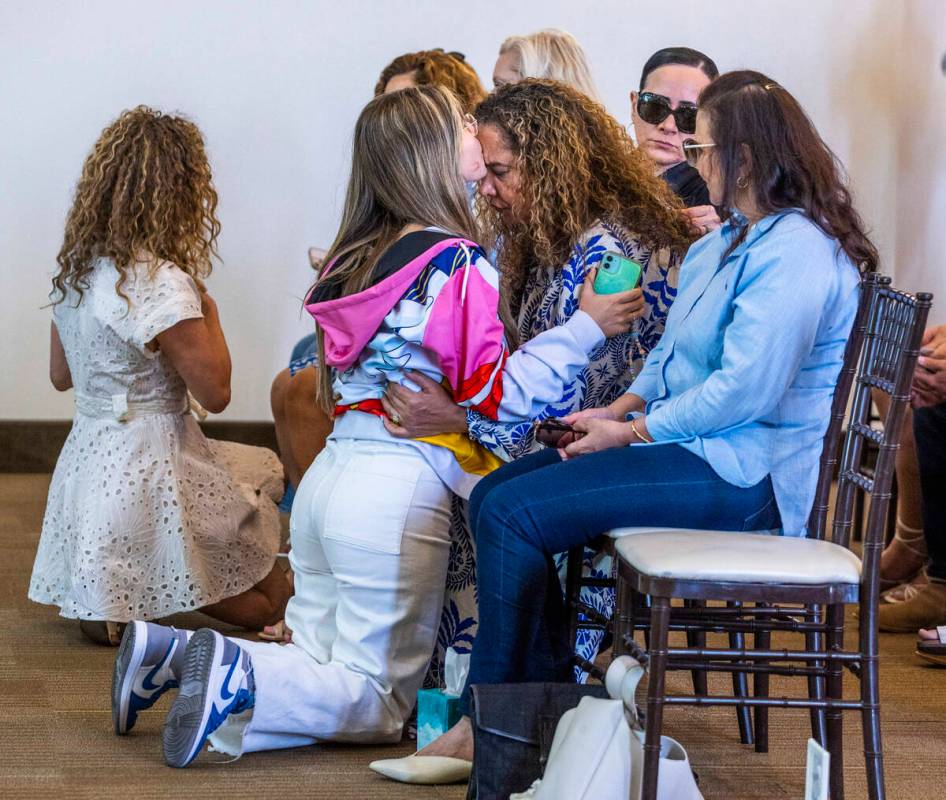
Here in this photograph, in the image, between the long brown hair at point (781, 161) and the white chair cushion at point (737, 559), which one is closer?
the white chair cushion at point (737, 559)

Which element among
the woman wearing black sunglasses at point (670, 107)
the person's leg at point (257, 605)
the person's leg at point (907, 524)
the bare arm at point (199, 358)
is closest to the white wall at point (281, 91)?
the person's leg at point (907, 524)

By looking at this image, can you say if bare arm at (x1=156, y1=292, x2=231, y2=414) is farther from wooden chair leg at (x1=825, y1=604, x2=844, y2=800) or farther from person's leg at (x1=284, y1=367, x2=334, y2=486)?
wooden chair leg at (x1=825, y1=604, x2=844, y2=800)

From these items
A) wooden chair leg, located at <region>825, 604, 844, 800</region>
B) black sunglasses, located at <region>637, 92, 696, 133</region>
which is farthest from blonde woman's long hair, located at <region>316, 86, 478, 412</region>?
black sunglasses, located at <region>637, 92, 696, 133</region>

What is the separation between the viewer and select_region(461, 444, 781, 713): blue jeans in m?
2.16

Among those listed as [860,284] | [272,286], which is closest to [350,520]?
[860,284]

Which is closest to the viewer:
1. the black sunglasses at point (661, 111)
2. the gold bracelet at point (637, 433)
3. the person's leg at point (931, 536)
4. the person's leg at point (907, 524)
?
the gold bracelet at point (637, 433)

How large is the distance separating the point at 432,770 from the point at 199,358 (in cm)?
131

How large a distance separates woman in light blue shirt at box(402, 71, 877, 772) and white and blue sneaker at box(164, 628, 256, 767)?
1.41 ft

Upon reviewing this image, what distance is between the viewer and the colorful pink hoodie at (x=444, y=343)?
2.40m

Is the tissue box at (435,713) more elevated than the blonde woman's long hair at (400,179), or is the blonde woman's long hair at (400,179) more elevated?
the blonde woman's long hair at (400,179)

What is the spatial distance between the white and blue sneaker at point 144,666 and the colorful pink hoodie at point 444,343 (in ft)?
1.70

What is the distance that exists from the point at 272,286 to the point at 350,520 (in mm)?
3690

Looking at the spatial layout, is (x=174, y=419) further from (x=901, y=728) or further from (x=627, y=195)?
(x=901, y=728)

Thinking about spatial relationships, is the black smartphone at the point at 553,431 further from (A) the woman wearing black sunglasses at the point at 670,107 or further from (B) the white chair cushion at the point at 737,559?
(A) the woman wearing black sunglasses at the point at 670,107
